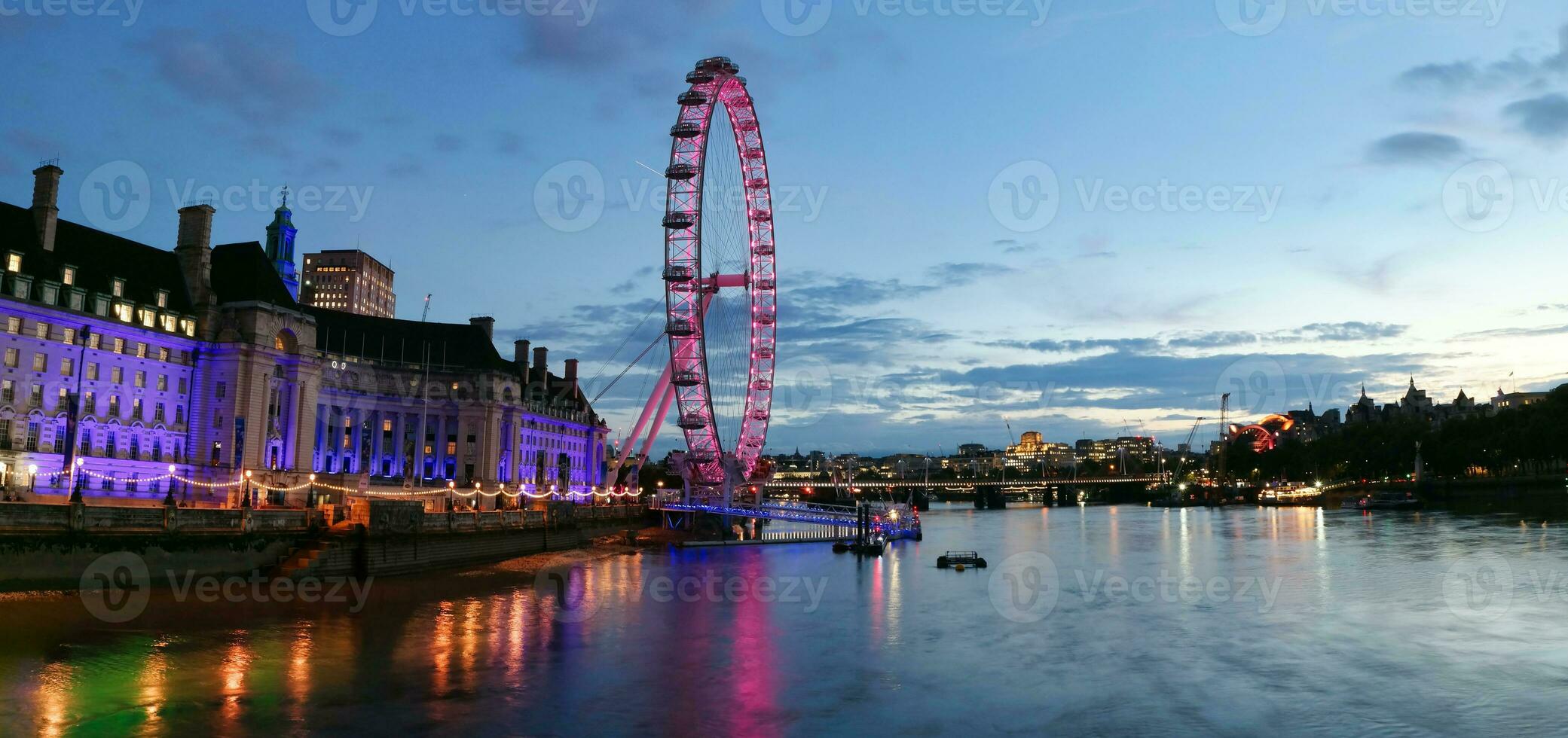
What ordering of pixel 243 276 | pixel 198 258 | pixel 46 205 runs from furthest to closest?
pixel 243 276 → pixel 198 258 → pixel 46 205

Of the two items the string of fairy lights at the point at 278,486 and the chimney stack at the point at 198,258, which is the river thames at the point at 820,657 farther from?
the chimney stack at the point at 198,258

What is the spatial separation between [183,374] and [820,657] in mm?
51676

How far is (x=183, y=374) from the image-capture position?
233 feet

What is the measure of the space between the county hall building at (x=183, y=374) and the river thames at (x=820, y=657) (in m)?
20.1

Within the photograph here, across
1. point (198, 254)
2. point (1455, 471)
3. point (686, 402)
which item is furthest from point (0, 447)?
point (1455, 471)

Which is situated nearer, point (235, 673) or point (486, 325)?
point (235, 673)

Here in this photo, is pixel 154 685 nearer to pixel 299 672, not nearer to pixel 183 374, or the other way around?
pixel 299 672

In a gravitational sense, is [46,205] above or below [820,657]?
above

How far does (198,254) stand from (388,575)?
30091 millimetres

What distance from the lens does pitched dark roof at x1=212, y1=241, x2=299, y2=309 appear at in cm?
7600

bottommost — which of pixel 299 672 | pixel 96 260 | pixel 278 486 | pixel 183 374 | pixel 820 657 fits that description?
pixel 820 657

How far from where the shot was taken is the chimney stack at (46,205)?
207ft

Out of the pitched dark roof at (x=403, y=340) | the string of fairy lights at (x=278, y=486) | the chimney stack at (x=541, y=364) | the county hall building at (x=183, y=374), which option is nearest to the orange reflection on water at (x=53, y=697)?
the county hall building at (x=183, y=374)

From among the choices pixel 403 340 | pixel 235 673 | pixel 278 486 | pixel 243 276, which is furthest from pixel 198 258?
pixel 235 673
